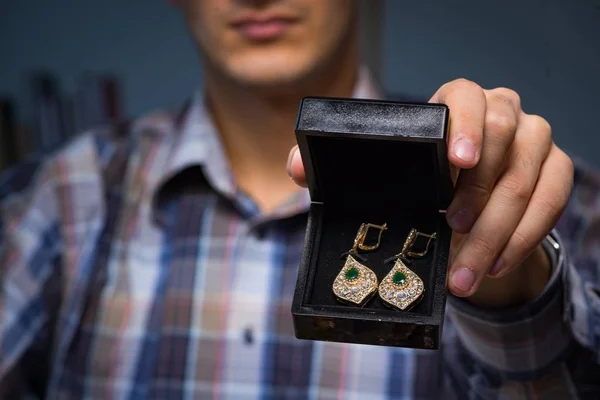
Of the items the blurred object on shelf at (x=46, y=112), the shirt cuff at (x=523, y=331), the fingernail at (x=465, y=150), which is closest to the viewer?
the fingernail at (x=465, y=150)

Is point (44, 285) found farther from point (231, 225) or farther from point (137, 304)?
point (231, 225)

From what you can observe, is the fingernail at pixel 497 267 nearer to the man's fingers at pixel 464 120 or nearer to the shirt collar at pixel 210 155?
the man's fingers at pixel 464 120

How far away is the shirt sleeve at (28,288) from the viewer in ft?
3.23

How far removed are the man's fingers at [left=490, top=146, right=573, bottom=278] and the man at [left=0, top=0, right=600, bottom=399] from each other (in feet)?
0.52

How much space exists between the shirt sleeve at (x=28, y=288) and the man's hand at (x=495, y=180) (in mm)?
532

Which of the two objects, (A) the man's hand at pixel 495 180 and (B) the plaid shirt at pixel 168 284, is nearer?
(A) the man's hand at pixel 495 180

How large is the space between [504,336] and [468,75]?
9.4 inches

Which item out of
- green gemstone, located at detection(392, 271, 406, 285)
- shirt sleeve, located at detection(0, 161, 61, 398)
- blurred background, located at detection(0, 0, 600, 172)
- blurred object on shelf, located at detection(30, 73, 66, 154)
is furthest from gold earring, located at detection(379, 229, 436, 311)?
blurred object on shelf, located at detection(30, 73, 66, 154)

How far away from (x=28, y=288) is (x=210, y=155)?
0.28 m

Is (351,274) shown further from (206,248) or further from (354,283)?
(206,248)

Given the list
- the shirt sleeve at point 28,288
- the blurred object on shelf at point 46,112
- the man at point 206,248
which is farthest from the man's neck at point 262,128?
the blurred object on shelf at point 46,112

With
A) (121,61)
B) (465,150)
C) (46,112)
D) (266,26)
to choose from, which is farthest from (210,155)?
(465,150)

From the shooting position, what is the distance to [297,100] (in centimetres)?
91

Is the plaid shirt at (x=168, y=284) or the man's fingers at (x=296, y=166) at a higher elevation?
the man's fingers at (x=296, y=166)
